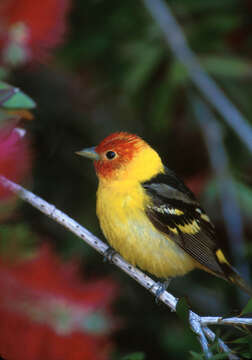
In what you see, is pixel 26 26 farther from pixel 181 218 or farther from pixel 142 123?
pixel 142 123

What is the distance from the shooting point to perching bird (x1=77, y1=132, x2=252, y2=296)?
78.5 inches

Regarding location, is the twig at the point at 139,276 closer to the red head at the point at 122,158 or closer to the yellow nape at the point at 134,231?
the yellow nape at the point at 134,231

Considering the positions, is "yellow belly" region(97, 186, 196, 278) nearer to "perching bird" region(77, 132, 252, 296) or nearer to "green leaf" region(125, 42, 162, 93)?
"perching bird" region(77, 132, 252, 296)

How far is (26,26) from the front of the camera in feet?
4.34

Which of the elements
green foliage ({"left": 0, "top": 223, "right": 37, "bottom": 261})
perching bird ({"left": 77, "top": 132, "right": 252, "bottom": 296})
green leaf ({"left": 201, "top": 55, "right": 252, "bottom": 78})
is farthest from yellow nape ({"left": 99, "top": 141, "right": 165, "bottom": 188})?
green foliage ({"left": 0, "top": 223, "right": 37, "bottom": 261})

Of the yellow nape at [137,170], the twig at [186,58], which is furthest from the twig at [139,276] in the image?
the twig at [186,58]

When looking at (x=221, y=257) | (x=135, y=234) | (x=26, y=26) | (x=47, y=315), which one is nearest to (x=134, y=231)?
(x=135, y=234)

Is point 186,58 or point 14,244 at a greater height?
point 186,58

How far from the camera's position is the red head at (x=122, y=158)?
208cm

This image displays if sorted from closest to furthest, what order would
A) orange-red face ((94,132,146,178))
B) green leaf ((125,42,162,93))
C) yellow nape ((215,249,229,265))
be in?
orange-red face ((94,132,146,178))
yellow nape ((215,249,229,265))
green leaf ((125,42,162,93))

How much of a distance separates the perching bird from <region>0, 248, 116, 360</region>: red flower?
A: 97 centimetres

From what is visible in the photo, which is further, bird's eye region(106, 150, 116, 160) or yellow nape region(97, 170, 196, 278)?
bird's eye region(106, 150, 116, 160)

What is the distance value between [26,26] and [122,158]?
0.93m

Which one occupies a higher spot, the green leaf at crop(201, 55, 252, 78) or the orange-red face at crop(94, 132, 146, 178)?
the green leaf at crop(201, 55, 252, 78)
